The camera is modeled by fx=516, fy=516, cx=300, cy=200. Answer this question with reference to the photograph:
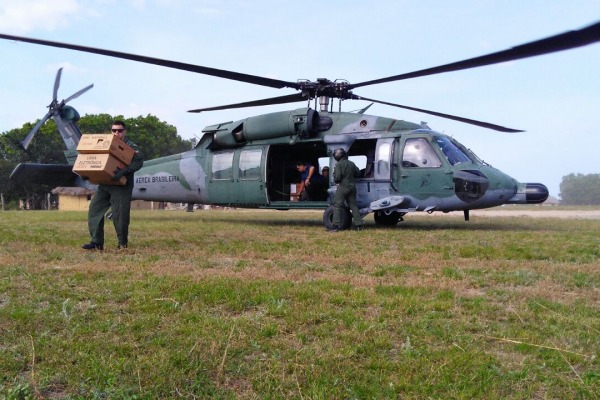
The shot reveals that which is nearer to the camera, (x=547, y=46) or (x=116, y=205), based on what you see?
(x=547, y=46)

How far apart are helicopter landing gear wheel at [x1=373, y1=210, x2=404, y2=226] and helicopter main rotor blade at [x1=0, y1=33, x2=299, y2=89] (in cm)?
371

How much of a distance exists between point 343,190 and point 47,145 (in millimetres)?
42858

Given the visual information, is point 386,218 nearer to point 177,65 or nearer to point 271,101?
point 271,101

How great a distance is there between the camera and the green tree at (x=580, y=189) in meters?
127

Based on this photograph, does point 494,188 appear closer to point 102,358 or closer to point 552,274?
point 552,274

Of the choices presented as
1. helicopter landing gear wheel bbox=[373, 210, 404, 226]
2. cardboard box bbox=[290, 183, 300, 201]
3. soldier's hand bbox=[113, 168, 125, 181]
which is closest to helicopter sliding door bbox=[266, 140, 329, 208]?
cardboard box bbox=[290, 183, 300, 201]

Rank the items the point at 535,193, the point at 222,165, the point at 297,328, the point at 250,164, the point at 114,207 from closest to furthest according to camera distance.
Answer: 1. the point at 297,328
2. the point at 114,207
3. the point at 535,193
4. the point at 250,164
5. the point at 222,165

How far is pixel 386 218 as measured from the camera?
12.6m

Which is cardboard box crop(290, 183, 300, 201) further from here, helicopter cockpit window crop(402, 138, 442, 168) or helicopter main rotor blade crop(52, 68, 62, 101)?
helicopter main rotor blade crop(52, 68, 62, 101)

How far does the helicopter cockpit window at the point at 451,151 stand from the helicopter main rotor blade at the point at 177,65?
329cm

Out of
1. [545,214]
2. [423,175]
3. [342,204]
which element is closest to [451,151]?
[423,175]

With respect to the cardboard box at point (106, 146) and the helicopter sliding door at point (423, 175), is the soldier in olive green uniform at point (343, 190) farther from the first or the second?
the cardboard box at point (106, 146)

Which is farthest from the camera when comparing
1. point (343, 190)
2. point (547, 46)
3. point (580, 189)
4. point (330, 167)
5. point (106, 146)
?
point (580, 189)

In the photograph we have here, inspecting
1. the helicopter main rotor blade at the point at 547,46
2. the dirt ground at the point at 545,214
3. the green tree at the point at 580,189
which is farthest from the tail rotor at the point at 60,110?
the green tree at the point at 580,189
